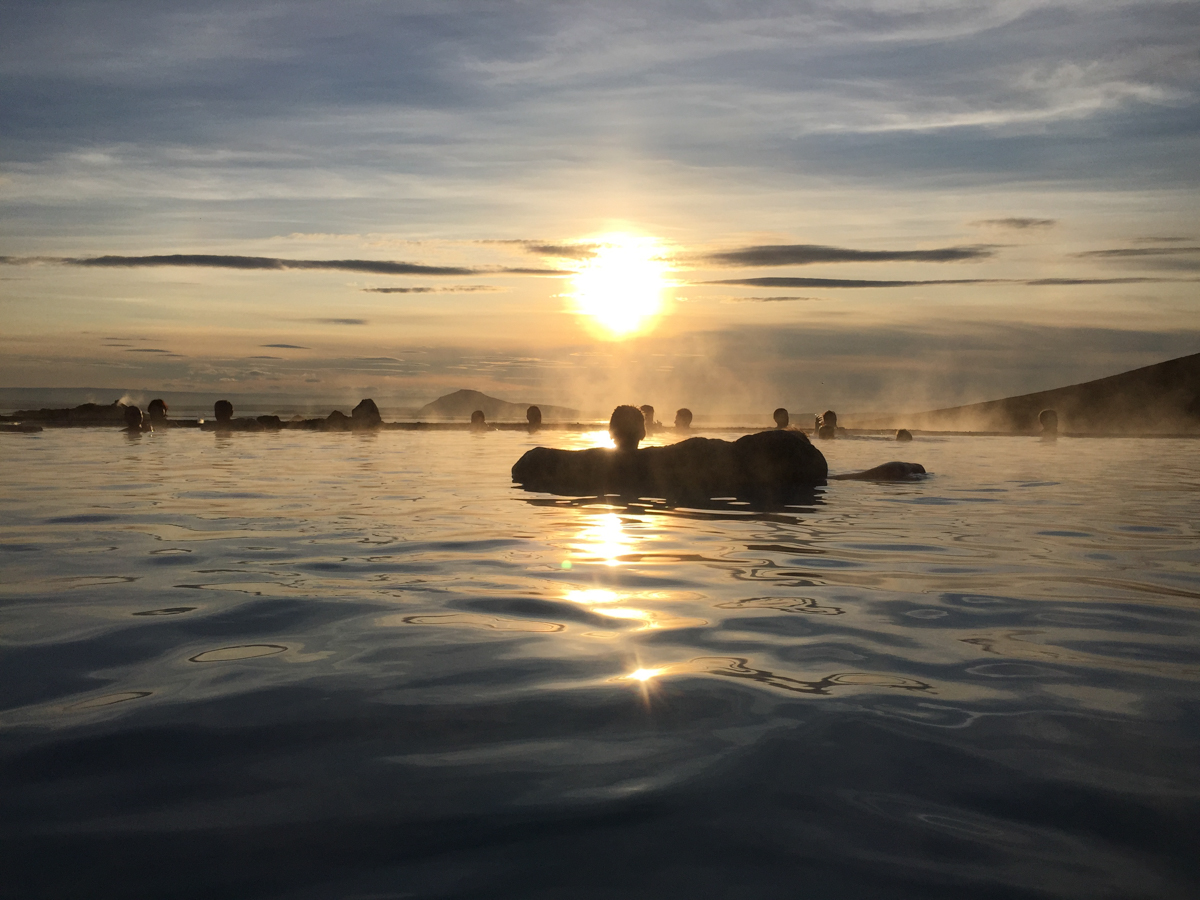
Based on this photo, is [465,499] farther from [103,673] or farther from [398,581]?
[103,673]

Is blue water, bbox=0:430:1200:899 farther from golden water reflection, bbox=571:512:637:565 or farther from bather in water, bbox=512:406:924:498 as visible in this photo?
bather in water, bbox=512:406:924:498

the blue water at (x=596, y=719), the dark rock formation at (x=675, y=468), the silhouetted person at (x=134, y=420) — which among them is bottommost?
the blue water at (x=596, y=719)

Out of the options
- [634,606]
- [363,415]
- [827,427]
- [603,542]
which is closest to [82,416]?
[363,415]

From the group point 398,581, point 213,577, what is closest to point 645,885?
point 398,581

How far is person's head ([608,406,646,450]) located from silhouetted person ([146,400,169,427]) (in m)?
A: 33.7

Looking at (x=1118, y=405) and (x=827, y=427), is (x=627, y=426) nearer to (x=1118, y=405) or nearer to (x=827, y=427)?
(x=827, y=427)

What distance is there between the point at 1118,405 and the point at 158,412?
66.0m

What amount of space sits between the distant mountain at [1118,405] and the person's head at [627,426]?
49.6m

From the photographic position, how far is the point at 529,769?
117 inches

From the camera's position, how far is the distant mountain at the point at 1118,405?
196ft

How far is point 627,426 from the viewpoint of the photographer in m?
14.4

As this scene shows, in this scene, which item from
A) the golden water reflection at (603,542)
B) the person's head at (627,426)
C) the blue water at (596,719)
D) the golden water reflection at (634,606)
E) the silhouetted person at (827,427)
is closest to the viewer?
the blue water at (596,719)

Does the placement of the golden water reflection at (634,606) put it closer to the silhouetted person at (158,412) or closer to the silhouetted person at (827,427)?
the silhouetted person at (827,427)

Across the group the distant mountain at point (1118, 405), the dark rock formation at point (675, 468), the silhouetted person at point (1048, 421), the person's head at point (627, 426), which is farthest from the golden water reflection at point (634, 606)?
the distant mountain at point (1118, 405)
